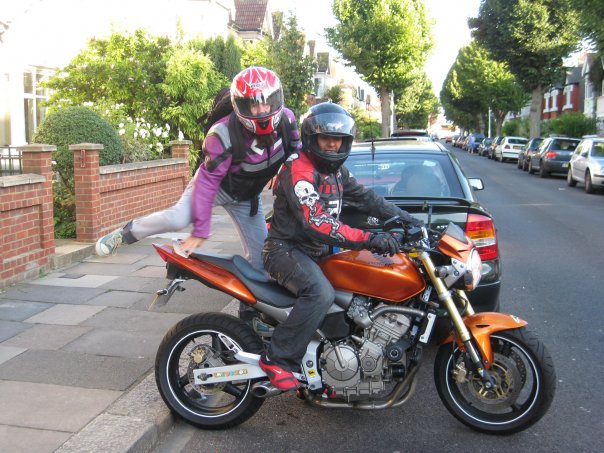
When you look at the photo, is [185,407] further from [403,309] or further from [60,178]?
[60,178]

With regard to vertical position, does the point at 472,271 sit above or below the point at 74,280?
above

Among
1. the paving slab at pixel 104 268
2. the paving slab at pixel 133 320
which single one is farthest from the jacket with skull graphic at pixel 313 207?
the paving slab at pixel 104 268

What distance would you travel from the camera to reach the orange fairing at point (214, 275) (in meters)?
4.03

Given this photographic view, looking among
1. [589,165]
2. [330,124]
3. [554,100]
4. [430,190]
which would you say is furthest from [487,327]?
[554,100]

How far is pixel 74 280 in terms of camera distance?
Answer: 25.5ft

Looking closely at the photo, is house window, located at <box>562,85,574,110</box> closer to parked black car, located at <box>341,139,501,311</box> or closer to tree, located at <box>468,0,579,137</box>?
tree, located at <box>468,0,579,137</box>

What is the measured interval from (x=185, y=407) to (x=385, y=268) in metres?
1.50

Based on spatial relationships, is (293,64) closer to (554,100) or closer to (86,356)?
(86,356)

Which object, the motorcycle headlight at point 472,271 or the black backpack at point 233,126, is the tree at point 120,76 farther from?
the motorcycle headlight at point 472,271

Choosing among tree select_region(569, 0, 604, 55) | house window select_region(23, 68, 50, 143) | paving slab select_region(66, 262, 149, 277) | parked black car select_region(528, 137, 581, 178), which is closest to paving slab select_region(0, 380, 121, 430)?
paving slab select_region(66, 262, 149, 277)

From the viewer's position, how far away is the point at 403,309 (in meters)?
3.87

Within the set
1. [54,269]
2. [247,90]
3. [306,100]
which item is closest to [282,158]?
[247,90]

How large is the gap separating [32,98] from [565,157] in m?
19.4

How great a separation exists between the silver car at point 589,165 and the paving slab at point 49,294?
54.8 feet
